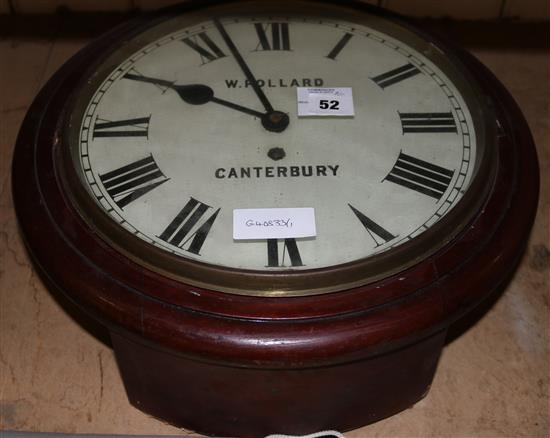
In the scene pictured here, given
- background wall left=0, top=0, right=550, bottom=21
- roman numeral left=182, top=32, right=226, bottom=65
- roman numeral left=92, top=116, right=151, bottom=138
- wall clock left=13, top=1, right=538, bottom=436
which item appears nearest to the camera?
wall clock left=13, top=1, right=538, bottom=436

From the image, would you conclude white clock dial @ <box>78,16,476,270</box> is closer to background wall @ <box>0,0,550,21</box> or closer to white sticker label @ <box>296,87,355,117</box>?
white sticker label @ <box>296,87,355,117</box>

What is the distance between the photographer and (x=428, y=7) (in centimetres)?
199

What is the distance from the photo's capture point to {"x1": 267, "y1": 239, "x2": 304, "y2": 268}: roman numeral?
4.24 feet

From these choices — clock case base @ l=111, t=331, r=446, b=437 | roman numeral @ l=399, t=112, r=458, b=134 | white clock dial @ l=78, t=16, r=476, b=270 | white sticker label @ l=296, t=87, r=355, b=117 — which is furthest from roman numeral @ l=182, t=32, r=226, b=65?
clock case base @ l=111, t=331, r=446, b=437

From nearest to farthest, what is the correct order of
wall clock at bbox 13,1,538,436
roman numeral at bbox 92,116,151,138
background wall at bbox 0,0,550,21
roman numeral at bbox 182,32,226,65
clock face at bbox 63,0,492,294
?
wall clock at bbox 13,1,538,436, clock face at bbox 63,0,492,294, roman numeral at bbox 92,116,151,138, roman numeral at bbox 182,32,226,65, background wall at bbox 0,0,550,21

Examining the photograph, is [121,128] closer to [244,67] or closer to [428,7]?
[244,67]

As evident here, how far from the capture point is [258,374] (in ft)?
4.20

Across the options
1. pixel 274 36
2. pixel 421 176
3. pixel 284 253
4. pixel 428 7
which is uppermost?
pixel 428 7

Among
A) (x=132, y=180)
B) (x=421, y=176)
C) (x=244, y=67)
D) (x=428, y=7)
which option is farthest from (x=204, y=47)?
(x=428, y=7)

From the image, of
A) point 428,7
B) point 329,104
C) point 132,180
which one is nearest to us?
point 132,180

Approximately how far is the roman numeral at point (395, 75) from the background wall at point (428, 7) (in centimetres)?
42

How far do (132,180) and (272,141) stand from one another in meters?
0.22

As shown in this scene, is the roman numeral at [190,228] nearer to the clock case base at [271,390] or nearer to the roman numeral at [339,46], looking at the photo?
the clock case base at [271,390]

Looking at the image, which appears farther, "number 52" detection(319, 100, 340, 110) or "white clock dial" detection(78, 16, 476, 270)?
"number 52" detection(319, 100, 340, 110)
